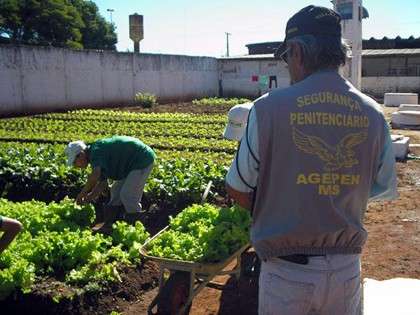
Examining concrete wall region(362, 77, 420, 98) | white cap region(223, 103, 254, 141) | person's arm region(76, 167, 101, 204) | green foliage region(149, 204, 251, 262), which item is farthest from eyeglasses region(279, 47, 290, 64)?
concrete wall region(362, 77, 420, 98)

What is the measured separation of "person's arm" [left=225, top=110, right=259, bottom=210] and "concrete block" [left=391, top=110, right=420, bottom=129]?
58.4ft

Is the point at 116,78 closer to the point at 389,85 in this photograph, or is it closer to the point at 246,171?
the point at 389,85

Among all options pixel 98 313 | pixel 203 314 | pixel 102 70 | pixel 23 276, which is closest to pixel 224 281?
pixel 203 314

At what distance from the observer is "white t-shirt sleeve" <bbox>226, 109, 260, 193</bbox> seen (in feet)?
7.17

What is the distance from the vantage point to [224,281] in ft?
18.1

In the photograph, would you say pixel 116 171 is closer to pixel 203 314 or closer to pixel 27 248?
pixel 27 248

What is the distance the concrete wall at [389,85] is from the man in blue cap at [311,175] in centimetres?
3470

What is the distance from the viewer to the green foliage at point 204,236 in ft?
14.1

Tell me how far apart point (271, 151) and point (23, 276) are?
133 inches

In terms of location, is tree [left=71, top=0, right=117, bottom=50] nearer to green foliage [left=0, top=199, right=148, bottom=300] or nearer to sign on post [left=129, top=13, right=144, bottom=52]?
sign on post [left=129, top=13, right=144, bottom=52]

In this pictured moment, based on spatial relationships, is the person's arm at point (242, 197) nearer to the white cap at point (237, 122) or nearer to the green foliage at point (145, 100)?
the white cap at point (237, 122)

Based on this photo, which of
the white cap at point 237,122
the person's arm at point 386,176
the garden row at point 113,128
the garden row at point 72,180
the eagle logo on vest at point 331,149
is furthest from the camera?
the garden row at point 113,128

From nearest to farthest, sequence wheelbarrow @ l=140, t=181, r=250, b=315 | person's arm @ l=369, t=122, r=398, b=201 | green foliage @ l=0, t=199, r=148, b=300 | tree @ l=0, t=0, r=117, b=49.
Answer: person's arm @ l=369, t=122, r=398, b=201 → wheelbarrow @ l=140, t=181, r=250, b=315 → green foliage @ l=0, t=199, r=148, b=300 → tree @ l=0, t=0, r=117, b=49

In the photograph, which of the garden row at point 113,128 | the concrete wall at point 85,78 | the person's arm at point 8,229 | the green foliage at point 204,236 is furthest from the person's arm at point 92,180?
the concrete wall at point 85,78
